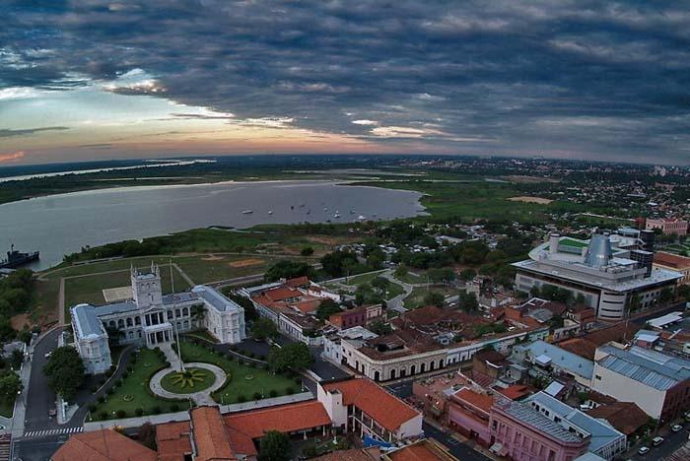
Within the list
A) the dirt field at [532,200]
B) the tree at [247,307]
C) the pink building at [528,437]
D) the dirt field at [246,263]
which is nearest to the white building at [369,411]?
the pink building at [528,437]

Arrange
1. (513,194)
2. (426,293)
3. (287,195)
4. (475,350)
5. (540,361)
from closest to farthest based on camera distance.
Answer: (540,361) < (475,350) < (426,293) < (513,194) < (287,195)

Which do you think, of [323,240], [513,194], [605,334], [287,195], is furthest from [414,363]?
[287,195]

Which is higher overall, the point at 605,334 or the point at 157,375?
the point at 605,334

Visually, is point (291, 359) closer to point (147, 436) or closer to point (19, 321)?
point (147, 436)

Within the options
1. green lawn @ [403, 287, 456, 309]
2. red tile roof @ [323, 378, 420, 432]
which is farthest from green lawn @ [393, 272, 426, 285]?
red tile roof @ [323, 378, 420, 432]

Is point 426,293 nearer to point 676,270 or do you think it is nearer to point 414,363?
point 414,363

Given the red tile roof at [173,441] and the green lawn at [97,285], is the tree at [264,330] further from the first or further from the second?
the green lawn at [97,285]
